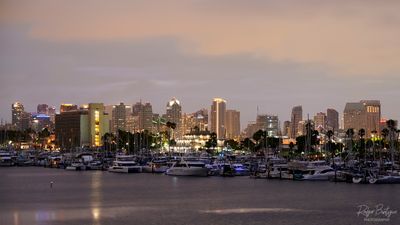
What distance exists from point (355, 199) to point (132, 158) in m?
80.4

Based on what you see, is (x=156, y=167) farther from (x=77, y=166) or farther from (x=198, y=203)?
(x=198, y=203)

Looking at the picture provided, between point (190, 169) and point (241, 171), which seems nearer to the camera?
point (190, 169)

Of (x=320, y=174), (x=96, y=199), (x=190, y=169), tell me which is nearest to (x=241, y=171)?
(x=190, y=169)

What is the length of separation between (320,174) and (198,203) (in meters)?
32.4

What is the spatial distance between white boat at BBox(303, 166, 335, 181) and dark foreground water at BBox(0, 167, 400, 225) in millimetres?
3569

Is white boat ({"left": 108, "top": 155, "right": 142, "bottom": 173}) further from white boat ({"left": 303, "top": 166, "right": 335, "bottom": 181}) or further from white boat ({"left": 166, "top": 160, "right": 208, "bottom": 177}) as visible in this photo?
white boat ({"left": 303, "top": 166, "right": 335, "bottom": 181})

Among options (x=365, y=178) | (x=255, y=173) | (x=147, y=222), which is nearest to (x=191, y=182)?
(x=255, y=173)

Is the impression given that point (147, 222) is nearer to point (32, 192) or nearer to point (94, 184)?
point (32, 192)

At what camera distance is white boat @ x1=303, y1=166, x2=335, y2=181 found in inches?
3880

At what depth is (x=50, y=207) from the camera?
67.1 meters

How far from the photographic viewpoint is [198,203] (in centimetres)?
7088

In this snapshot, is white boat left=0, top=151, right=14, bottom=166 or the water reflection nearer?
the water reflection

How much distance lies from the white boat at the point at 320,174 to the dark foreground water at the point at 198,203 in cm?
357
